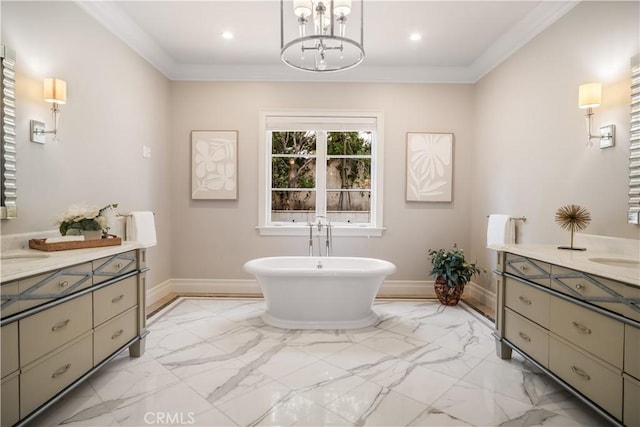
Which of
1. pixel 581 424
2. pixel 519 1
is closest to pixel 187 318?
pixel 581 424

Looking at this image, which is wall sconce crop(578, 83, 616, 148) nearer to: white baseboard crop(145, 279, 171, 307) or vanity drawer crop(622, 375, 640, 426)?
vanity drawer crop(622, 375, 640, 426)

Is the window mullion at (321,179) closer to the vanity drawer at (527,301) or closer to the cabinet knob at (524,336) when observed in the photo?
the vanity drawer at (527,301)

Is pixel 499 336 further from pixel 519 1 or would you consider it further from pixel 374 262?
pixel 519 1

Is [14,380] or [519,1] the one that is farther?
[519,1]

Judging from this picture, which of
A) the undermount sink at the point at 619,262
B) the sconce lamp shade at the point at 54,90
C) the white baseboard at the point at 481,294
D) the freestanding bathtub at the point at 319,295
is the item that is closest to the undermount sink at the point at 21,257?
the sconce lamp shade at the point at 54,90

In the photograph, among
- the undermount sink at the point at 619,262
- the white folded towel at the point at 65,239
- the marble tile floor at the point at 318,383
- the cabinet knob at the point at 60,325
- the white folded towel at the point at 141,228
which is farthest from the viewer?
the white folded towel at the point at 141,228

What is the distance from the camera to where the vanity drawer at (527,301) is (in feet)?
6.20

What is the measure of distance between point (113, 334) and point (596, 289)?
2.60m

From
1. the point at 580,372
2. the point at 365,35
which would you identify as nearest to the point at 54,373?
the point at 580,372

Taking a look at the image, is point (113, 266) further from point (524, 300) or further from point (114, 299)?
point (524, 300)

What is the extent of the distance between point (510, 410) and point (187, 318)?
261 centimetres

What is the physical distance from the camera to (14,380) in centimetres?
136

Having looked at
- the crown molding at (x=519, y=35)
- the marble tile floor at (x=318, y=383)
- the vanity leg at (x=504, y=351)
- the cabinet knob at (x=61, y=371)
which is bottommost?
the marble tile floor at (x=318, y=383)

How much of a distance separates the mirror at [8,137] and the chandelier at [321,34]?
1.52m
